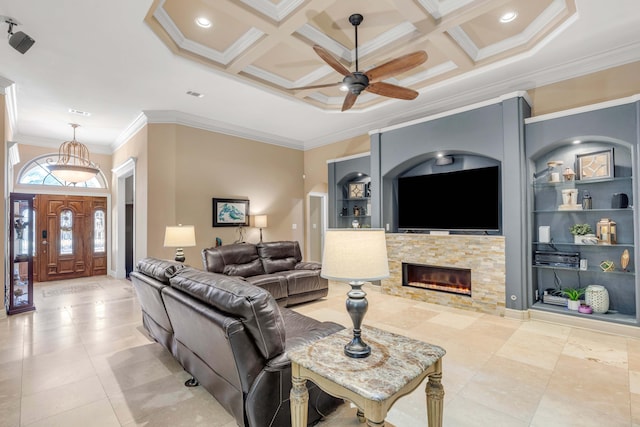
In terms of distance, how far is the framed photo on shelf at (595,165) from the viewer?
3.74 m

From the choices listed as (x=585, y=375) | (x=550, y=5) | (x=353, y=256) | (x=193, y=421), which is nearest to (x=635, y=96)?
(x=550, y=5)

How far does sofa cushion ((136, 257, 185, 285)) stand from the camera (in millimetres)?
2594

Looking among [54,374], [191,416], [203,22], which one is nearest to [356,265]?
[191,416]

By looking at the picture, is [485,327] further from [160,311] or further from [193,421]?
[160,311]

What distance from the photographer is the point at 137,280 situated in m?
3.03

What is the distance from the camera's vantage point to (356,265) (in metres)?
1.63

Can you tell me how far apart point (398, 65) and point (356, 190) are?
3780mm

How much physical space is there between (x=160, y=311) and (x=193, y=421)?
1022 millimetres

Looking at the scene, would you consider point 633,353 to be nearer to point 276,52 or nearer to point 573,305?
point 573,305

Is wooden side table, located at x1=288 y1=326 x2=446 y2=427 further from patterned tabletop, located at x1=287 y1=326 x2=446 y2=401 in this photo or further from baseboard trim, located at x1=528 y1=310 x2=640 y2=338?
baseboard trim, located at x1=528 y1=310 x2=640 y2=338

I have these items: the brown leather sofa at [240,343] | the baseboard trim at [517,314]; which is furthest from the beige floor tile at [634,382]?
the brown leather sofa at [240,343]

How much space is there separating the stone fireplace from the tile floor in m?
0.29

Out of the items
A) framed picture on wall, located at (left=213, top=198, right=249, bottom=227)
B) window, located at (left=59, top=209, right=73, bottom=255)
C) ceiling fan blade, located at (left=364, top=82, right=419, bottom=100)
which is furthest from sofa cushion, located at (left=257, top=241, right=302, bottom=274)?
window, located at (left=59, top=209, right=73, bottom=255)

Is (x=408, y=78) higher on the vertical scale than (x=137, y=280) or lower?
higher
